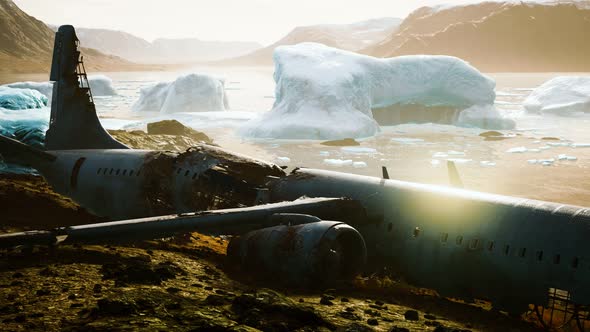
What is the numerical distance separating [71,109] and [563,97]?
105454 millimetres

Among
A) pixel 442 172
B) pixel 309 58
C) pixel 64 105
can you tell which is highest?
pixel 309 58

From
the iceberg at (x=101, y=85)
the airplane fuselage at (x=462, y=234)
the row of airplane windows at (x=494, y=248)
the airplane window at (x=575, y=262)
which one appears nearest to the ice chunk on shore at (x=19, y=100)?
the airplane fuselage at (x=462, y=234)

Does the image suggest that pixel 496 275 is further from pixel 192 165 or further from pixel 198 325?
pixel 192 165

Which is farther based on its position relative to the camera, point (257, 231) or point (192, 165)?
point (192, 165)

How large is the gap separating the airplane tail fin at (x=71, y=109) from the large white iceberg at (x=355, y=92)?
44.6 metres

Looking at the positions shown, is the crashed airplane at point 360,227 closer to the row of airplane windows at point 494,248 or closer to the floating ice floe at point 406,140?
the row of airplane windows at point 494,248

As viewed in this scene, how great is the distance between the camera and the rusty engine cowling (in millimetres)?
17969

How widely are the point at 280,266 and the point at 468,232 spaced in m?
6.11

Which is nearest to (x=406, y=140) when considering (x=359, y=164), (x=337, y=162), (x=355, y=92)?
(x=355, y=92)

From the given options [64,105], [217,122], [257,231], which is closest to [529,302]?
[257,231]

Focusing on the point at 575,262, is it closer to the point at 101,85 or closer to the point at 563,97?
the point at 563,97

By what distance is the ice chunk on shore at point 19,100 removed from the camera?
66919 mm

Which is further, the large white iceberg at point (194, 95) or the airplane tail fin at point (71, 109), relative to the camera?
the large white iceberg at point (194, 95)

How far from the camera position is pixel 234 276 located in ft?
64.8
